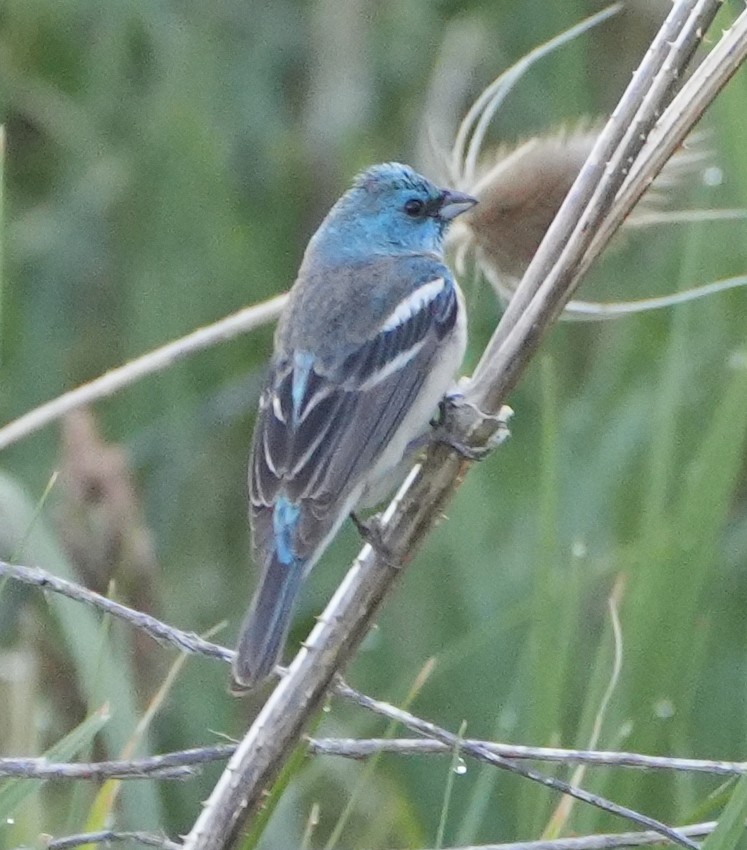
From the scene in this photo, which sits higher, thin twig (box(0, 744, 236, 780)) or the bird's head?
the bird's head

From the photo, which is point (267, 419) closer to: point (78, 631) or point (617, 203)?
point (78, 631)

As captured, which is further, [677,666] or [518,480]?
[518,480]

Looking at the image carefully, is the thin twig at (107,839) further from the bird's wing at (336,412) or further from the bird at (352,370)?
the bird's wing at (336,412)

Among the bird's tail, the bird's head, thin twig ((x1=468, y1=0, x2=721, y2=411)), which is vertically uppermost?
the bird's head

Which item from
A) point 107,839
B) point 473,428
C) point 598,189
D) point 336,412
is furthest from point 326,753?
point 336,412

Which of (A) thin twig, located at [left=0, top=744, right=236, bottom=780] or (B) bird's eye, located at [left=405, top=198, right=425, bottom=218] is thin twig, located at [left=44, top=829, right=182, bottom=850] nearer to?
(A) thin twig, located at [left=0, top=744, right=236, bottom=780]

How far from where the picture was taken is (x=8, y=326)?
402 cm

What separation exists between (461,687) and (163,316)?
132cm

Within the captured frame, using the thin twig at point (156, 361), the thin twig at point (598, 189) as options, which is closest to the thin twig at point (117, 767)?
the thin twig at point (598, 189)

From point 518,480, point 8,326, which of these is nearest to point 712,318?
point 518,480

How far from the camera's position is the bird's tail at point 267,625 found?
230cm

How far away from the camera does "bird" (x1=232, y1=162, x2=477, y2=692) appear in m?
2.79

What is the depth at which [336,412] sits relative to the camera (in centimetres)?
304

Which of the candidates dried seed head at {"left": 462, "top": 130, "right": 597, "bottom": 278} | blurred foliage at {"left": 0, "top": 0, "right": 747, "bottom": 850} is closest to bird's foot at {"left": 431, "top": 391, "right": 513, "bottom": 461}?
blurred foliage at {"left": 0, "top": 0, "right": 747, "bottom": 850}
